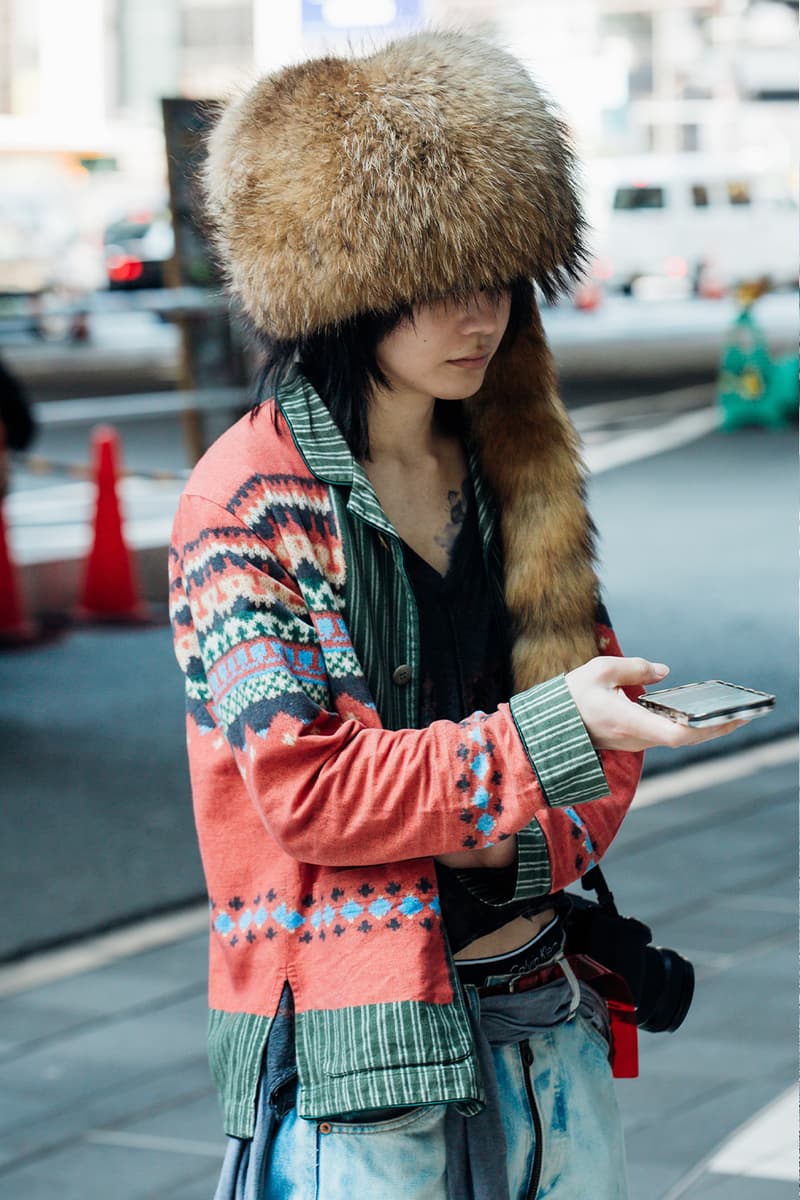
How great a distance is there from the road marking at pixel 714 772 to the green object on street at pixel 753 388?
10769 mm

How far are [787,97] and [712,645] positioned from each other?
47.0 metres

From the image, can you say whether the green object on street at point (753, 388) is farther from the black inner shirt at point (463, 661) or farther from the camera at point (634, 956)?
the black inner shirt at point (463, 661)

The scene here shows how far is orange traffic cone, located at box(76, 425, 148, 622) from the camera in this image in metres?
9.12

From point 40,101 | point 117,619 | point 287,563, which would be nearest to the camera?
point 287,563

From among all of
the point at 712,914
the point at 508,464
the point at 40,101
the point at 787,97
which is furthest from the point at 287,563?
the point at 40,101

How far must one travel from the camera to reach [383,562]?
1873 mm

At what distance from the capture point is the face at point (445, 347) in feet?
6.21

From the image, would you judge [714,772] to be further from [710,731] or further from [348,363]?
[710,731]

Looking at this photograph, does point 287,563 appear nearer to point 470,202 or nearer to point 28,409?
point 470,202

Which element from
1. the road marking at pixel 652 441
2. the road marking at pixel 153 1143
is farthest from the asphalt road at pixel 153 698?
the road marking at pixel 652 441

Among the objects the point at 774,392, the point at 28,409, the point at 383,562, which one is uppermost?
the point at 383,562

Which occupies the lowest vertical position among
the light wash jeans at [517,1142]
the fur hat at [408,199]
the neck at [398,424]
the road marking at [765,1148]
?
the road marking at [765,1148]

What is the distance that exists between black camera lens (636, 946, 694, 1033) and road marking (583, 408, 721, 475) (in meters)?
12.5

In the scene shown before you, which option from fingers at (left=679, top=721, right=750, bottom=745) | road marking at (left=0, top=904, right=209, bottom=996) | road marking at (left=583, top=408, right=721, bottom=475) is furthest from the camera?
road marking at (left=583, top=408, right=721, bottom=475)
